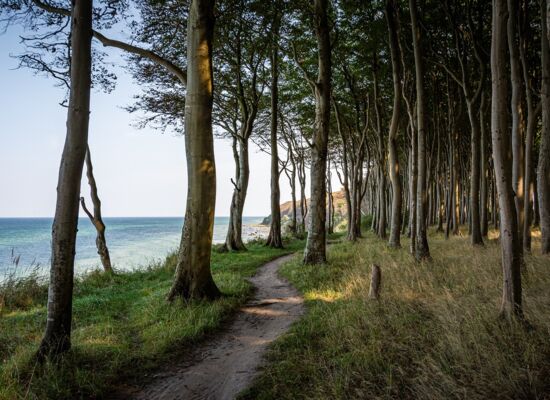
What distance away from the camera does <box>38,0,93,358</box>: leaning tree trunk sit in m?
4.46

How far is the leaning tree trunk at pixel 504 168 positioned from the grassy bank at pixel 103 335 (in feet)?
16.3

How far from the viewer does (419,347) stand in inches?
150

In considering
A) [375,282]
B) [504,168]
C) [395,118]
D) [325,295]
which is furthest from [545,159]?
[325,295]

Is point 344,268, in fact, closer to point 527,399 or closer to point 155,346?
point 155,346

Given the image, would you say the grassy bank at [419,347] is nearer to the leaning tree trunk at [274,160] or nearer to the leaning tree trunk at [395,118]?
the leaning tree trunk at [395,118]

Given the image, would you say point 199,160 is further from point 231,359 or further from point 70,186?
point 231,359

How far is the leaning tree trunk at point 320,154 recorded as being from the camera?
35.2 feet

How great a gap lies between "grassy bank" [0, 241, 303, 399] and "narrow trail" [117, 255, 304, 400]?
35 cm

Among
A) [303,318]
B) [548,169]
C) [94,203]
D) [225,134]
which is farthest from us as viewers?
[225,134]

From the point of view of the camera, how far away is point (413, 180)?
11.2 meters

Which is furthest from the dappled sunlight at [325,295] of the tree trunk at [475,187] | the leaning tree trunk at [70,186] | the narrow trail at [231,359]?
the tree trunk at [475,187]

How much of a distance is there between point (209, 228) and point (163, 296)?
76.7 inches

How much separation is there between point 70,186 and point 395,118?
12320 millimetres

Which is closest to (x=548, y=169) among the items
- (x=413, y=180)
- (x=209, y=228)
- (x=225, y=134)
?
(x=413, y=180)
